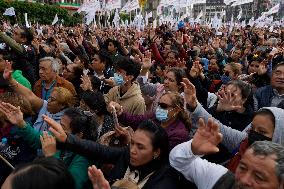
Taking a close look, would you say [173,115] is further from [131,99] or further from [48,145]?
[48,145]

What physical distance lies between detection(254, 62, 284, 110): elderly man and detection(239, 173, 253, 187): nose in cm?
215

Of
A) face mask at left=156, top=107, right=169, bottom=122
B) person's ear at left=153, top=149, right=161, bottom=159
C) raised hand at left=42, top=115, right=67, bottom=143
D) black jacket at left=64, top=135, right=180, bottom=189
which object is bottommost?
black jacket at left=64, top=135, right=180, bottom=189

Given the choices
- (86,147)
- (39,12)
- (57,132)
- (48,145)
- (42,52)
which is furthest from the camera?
(39,12)

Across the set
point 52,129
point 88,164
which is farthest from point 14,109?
point 88,164

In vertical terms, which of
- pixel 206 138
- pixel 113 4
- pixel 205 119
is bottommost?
pixel 205 119

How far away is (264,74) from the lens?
5.21 m

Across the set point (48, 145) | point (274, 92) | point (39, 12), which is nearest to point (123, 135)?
point (48, 145)

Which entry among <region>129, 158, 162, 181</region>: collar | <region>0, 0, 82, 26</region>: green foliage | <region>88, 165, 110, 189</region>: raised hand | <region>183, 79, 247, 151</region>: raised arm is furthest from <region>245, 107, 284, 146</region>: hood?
<region>0, 0, 82, 26</region>: green foliage

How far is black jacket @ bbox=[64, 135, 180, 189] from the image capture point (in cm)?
232

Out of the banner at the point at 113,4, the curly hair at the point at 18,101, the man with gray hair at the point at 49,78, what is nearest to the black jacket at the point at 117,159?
the curly hair at the point at 18,101

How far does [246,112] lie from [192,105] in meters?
0.76

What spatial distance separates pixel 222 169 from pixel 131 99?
6.62 feet

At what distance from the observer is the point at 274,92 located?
4176mm

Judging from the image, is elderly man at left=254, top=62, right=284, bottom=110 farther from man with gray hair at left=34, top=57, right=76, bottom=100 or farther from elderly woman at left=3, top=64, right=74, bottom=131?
man with gray hair at left=34, top=57, right=76, bottom=100
